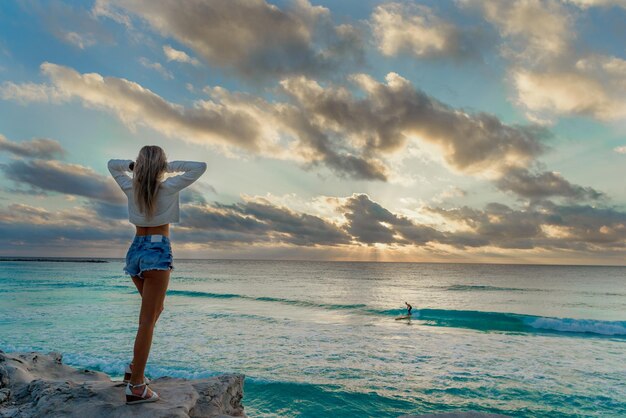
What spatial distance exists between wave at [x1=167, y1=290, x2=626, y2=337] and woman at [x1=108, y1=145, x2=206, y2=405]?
78.1 feet

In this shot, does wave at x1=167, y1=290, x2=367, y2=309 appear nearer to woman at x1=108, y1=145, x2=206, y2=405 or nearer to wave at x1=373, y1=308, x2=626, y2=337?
wave at x1=373, y1=308, x2=626, y2=337

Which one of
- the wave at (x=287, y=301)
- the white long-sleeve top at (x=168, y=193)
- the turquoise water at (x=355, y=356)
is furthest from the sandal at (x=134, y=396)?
the wave at (x=287, y=301)

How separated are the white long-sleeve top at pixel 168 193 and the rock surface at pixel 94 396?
1.89 metres

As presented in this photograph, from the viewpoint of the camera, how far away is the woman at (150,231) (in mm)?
3979

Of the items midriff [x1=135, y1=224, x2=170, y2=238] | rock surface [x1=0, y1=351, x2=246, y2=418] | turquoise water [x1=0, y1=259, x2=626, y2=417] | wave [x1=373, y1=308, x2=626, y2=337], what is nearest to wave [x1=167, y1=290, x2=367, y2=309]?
wave [x1=373, y1=308, x2=626, y2=337]

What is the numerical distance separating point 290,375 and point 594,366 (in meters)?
11.2

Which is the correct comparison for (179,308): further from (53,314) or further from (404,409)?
(404,409)

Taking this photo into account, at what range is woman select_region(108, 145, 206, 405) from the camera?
3.98 m

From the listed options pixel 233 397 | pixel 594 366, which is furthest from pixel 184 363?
pixel 594 366

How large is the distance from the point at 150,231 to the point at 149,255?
0.27 metres

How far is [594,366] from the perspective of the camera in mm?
13930

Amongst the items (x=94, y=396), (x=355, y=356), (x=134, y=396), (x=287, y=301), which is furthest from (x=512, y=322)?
(x=94, y=396)

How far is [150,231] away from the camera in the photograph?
4105 mm

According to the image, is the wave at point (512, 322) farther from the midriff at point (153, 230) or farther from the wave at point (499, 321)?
the midriff at point (153, 230)
